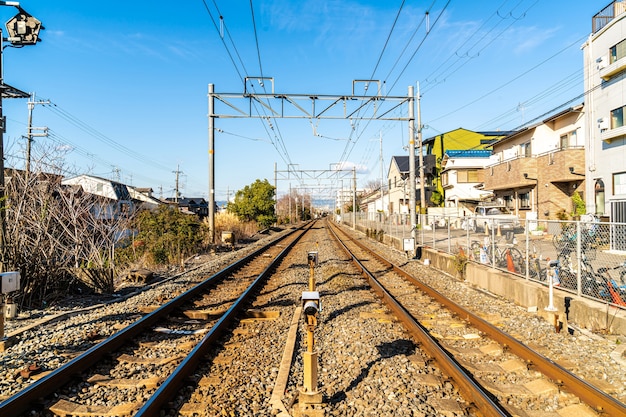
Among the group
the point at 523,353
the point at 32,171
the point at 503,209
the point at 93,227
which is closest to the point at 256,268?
the point at 93,227

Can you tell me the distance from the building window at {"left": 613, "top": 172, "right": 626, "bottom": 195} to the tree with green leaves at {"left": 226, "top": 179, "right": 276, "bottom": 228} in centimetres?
2712

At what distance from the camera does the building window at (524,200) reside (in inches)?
1083

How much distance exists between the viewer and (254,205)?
39.1 metres

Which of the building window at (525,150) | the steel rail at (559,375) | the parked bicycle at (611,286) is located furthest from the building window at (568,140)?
the steel rail at (559,375)

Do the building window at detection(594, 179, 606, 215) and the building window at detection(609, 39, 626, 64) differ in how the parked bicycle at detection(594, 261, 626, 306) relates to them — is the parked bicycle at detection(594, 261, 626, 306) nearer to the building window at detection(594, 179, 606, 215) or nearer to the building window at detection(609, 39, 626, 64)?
the building window at detection(594, 179, 606, 215)

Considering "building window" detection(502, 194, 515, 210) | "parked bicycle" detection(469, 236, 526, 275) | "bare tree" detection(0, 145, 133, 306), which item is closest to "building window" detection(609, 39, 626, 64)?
"parked bicycle" detection(469, 236, 526, 275)

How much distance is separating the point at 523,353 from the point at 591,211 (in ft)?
61.4

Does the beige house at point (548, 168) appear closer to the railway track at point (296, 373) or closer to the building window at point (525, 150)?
the building window at point (525, 150)

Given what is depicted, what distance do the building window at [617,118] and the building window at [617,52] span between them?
2161mm

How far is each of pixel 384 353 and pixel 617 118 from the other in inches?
744

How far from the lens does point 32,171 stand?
898 cm

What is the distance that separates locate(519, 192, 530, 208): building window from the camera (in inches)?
1083

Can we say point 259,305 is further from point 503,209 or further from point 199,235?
point 503,209

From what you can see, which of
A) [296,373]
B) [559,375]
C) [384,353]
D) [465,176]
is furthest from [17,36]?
[465,176]
